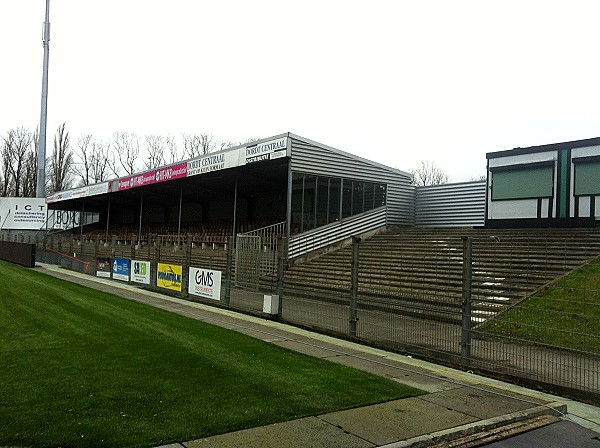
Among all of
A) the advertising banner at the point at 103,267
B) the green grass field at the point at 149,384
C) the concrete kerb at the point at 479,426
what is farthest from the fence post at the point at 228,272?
the advertising banner at the point at 103,267

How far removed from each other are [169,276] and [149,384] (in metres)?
12.7

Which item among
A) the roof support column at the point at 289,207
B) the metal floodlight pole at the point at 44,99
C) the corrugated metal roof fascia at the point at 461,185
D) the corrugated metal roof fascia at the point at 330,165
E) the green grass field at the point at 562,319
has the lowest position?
the green grass field at the point at 562,319

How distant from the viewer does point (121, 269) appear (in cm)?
2266

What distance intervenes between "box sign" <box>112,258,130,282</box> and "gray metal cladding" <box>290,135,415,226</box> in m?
8.31

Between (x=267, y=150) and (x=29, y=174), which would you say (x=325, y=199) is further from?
(x=29, y=174)

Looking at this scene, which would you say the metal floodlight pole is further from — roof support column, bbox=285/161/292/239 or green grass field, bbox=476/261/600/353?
green grass field, bbox=476/261/600/353

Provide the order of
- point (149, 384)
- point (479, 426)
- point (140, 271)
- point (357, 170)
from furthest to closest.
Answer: point (357, 170)
point (140, 271)
point (149, 384)
point (479, 426)

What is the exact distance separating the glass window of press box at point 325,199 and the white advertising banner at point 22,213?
4027 cm

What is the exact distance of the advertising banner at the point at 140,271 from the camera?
20.4 metres

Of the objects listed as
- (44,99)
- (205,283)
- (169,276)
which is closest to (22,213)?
(44,99)

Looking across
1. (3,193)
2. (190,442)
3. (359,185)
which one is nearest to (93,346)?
(190,442)

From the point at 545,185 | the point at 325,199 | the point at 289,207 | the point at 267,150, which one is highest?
the point at 267,150

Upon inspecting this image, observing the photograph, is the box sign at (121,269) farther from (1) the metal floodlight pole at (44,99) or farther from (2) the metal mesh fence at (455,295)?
(1) the metal floodlight pole at (44,99)

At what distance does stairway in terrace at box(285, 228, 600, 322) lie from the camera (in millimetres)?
11297
